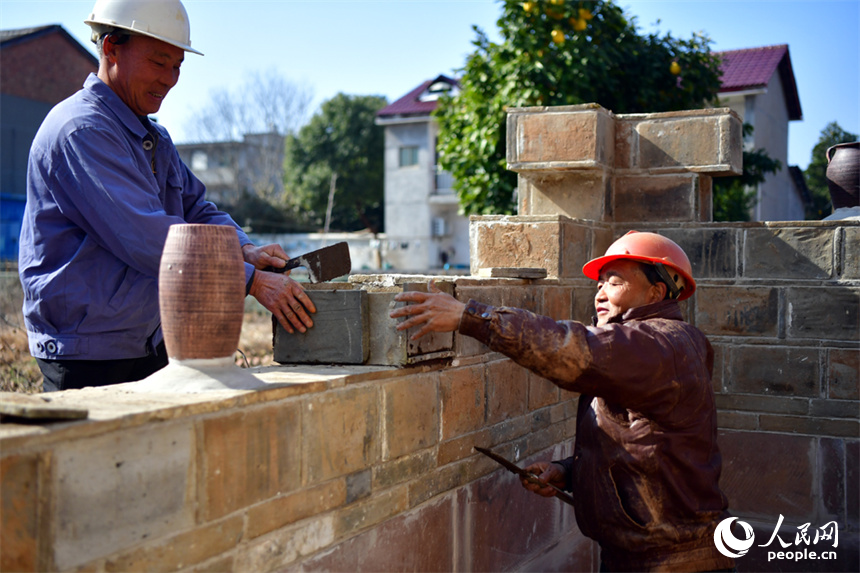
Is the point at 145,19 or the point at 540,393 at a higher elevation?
the point at 145,19

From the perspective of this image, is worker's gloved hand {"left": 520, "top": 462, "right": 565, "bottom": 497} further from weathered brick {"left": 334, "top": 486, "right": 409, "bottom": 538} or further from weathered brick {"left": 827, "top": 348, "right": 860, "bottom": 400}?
weathered brick {"left": 827, "top": 348, "right": 860, "bottom": 400}

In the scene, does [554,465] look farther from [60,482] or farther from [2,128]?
[2,128]

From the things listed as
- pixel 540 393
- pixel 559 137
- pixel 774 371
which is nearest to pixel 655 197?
pixel 559 137

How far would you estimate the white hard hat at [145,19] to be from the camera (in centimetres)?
284

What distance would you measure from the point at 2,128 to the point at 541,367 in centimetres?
2617

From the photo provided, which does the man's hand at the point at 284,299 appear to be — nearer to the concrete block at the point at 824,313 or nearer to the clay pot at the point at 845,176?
the concrete block at the point at 824,313

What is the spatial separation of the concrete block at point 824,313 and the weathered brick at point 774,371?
0.41ft

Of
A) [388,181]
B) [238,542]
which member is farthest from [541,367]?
[388,181]

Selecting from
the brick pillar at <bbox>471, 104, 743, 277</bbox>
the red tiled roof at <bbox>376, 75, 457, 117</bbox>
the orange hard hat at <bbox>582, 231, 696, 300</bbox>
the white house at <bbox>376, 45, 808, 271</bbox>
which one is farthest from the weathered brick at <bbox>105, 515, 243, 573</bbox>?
the red tiled roof at <bbox>376, 75, 457, 117</bbox>

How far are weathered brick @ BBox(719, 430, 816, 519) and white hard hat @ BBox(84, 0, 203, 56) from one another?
160 inches

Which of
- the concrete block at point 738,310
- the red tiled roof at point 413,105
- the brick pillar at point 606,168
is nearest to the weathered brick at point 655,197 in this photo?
the brick pillar at point 606,168

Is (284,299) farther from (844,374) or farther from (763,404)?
(844,374)

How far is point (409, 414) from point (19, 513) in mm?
1572

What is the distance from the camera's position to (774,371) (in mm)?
5035
